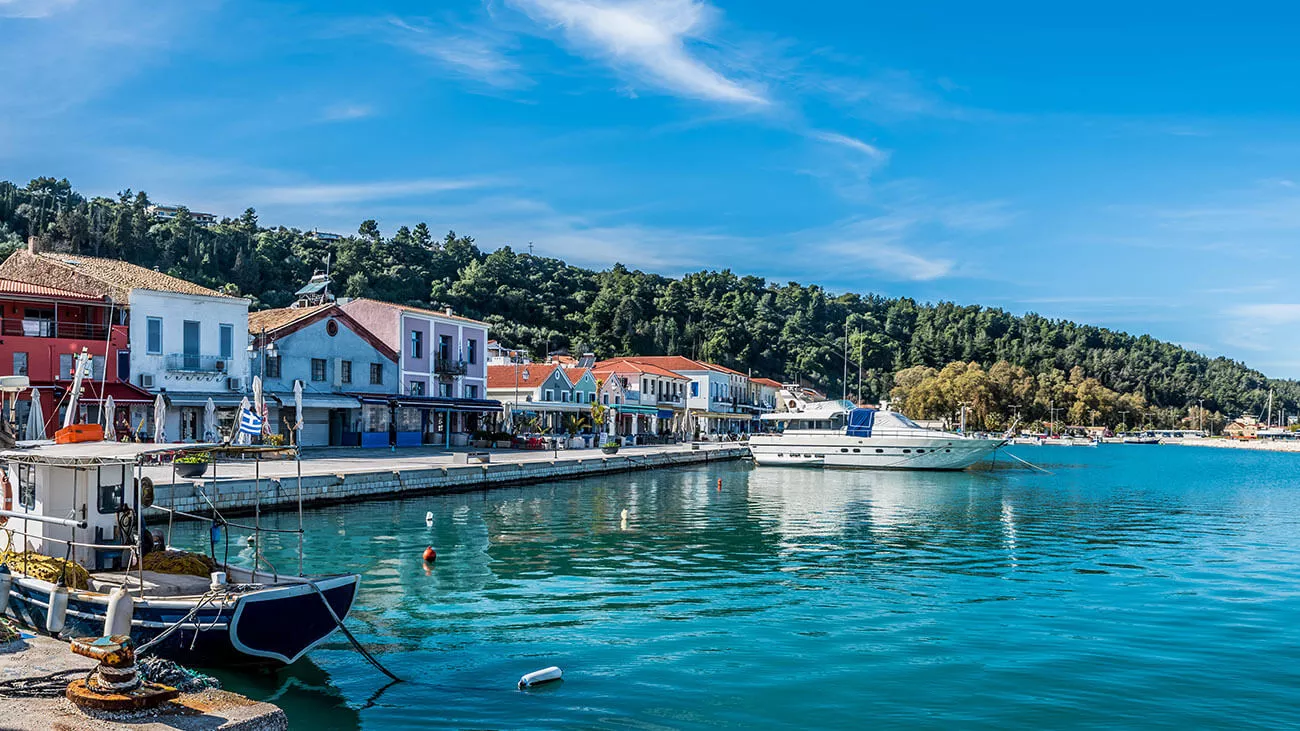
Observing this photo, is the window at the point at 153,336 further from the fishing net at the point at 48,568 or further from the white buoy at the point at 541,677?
the white buoy at the point at 541,677

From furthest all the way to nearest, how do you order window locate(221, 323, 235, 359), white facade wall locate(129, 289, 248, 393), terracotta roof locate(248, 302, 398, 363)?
1. terracotta roof locate(248, 302, 398, 363)
2. window locate(221, 323, 235, 359)
3. white facade wall locate(129, 289, 248, 393)

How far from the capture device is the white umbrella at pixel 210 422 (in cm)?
3662

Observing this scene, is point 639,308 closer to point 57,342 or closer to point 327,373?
point 327,373

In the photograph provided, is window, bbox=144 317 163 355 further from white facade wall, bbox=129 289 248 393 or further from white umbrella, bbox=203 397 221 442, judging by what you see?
white umbrella, bbox=203 397 221 442

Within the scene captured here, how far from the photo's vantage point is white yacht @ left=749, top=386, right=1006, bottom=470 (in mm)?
54125

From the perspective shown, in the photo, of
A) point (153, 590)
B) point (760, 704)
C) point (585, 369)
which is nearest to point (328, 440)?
point (585, 369)

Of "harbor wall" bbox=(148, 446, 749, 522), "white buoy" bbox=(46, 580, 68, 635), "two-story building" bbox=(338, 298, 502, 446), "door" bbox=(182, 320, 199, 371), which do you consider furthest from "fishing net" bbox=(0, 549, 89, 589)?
"two-story building" bbox=(338, 298, 502, 446)

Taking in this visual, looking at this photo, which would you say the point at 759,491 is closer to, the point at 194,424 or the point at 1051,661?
the point at 194,424

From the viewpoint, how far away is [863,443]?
2169 inches

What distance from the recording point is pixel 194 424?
1494 inches

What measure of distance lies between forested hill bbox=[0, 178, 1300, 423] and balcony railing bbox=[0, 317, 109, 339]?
126ft

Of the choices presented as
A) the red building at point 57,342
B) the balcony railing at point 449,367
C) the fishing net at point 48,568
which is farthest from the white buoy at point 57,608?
the balcony railing at point 449,367

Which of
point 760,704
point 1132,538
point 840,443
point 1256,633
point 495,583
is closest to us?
point 760,704

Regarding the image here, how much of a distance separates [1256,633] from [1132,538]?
11.8 metres
